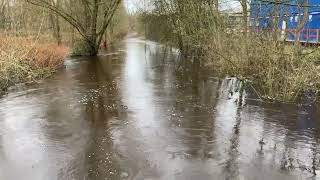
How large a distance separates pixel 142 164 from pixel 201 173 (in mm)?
995

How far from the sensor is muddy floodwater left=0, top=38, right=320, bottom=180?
641 cm

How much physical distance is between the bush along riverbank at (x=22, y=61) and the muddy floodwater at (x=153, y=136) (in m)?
1.16

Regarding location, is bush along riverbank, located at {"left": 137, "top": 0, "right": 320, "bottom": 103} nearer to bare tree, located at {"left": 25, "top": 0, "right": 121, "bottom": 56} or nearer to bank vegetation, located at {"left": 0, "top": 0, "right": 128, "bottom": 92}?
bare tree, located at {"left": 25, "top": 0, "right": 121, "bottom": 56}

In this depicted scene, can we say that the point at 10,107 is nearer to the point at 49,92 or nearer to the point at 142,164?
the point at 49,92

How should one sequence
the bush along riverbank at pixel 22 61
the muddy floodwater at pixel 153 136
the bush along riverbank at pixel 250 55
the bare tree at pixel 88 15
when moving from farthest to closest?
the bare tree at pixel 88 15, the bush along riverbank at pixel 22 61, the bush along riverbank at pixel 250 55, the muddy floodwater at pixel 153 136

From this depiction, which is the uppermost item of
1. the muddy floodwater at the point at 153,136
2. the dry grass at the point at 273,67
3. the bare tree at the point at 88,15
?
the bare tree at the point at 88,15

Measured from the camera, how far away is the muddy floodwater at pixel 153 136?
21.0ft

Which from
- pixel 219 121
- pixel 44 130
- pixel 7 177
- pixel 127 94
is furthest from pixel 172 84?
pixel 7 177

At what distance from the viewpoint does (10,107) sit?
11102 millimetres

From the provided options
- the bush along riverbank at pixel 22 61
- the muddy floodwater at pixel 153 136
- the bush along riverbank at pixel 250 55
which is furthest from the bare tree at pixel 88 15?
the muddy floodwater at pixel 153 136

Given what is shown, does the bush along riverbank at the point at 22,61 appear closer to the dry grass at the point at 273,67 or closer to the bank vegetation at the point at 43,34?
the bank vegetation at the point at 43,34

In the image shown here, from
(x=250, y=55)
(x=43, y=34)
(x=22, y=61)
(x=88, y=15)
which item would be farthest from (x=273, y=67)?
(x=88, y=15)

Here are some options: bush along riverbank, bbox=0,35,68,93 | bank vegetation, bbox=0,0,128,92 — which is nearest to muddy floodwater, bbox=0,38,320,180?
bush along riverbank, bbox=0,35,68,93

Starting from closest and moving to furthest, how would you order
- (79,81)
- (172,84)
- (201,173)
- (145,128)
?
(201,173)
(145,128)
(172,84)
(79,81)
